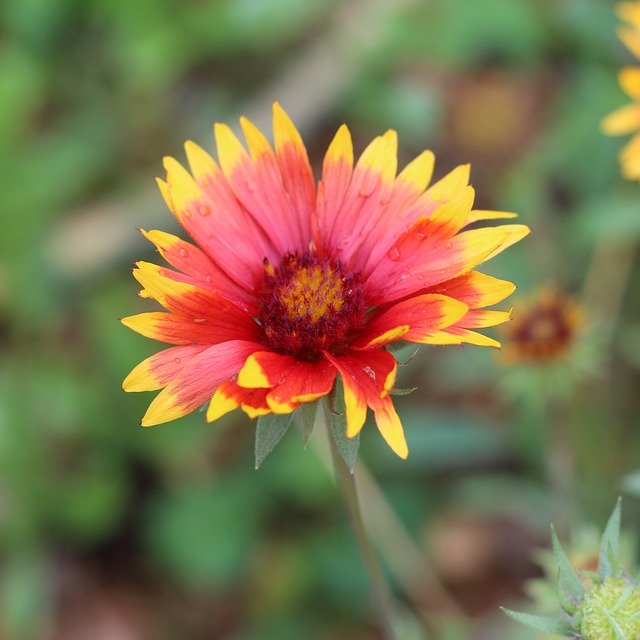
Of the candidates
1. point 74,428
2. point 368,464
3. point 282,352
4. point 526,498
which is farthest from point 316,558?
point 282,352

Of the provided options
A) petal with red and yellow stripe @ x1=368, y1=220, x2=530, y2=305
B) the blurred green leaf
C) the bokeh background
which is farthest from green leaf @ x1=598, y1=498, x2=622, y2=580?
the blurred green leaf

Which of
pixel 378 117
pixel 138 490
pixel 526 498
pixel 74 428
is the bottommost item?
pixel 526 498

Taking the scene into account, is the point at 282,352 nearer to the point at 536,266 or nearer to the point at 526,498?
the point at 526,498

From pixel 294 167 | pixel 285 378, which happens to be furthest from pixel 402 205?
pixel 285 378

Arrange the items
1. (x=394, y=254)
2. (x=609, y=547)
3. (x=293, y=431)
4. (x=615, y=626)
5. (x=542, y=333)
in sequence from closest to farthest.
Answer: (x=615, y=626) < (x=609, y=547) < (x=394, y=254) < (x=542, y=333) < (x=293, y=431)

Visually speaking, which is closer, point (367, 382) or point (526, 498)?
point (367, 382)

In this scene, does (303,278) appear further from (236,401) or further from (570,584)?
(570,584)

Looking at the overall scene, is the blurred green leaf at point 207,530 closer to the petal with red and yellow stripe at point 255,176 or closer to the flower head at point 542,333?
the flower head at point 542,333
